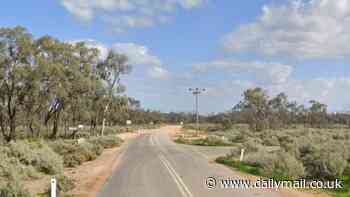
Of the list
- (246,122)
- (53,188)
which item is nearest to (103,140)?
(53,188)

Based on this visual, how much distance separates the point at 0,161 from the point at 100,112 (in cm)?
5201

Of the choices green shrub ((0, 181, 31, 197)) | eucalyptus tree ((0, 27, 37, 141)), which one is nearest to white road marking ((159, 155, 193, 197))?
green shrub ((0, 181, 31, 197))

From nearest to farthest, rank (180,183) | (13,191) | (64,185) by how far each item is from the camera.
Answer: (13,191) → (64,185) → (180,183)

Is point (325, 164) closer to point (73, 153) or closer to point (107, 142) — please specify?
point (73, 153)

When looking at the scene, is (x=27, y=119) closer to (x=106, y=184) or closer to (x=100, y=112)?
(x=100, y=112)

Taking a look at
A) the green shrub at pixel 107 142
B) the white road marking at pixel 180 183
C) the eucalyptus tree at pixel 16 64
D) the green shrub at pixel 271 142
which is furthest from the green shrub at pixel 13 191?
the green shrub at pixel 271 142

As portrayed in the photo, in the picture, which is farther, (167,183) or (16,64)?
(16,64)

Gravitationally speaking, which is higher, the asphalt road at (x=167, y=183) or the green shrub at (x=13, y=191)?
the green shrub at (x=13, y=191)

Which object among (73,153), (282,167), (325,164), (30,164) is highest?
(325,164)

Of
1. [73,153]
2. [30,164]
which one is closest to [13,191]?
[30,164]

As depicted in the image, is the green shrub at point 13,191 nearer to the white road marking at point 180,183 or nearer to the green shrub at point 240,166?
the white road marking at point 180,183

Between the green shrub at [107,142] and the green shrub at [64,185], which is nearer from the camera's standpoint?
the green shrub at [64,185]

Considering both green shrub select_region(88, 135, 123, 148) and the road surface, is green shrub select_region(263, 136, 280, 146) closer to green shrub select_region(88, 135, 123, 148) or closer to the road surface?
green shrub select_region(88, 135, 123, 148)

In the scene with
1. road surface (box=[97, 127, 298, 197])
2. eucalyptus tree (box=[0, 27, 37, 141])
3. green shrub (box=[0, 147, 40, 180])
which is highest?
eucalyptus tree (box=[0, 27, 37, 141])
